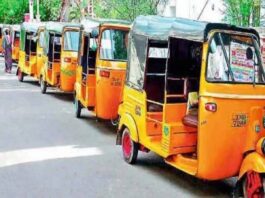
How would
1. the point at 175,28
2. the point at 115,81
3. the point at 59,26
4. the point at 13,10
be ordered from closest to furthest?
the point at 175,28 → the point at 115,81 → the point at 59,26 → the point at 13,10

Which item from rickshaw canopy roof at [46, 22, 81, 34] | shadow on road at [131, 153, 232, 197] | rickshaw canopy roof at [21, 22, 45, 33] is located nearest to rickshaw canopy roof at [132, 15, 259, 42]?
shadow on road at [131, 153, 232, 197]

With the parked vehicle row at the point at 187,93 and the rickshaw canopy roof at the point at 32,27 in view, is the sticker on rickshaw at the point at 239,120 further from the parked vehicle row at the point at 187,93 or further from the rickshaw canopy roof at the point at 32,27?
the rickshaw canopy roof at the point at 32,27

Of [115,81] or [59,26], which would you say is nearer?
[115,81]

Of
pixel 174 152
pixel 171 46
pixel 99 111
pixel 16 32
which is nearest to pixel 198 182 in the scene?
pixel 174 152

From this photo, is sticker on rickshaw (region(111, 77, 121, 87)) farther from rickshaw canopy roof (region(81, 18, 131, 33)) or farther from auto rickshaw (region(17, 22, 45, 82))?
auto rickshaw (region(17, 22, 45, 82))

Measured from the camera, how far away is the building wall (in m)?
23.2

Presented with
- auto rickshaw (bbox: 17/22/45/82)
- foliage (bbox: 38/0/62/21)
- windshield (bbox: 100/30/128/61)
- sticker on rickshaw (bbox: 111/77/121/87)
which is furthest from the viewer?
foliage (bbox: 38/0/62/21)

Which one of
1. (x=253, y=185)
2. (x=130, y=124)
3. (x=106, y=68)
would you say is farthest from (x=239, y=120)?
(x=106, y=68)

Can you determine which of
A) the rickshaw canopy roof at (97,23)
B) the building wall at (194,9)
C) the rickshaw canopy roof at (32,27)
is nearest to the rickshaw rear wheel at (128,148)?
the rickshaw canopy roof at (97,23)

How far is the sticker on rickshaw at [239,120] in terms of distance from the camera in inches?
258

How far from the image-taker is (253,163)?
20.6 feet

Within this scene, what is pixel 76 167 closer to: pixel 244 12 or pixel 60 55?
pixel 60 55

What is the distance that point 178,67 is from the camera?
328 inches

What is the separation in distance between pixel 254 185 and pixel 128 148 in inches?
119
